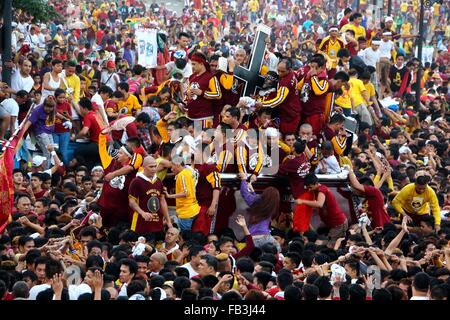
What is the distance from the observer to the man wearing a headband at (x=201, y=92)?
17156 millimetres

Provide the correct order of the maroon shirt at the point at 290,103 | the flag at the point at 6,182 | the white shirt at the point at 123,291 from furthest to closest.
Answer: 1. the maroon shirt at the point at 290,103
2. the flag at the point at 6,182
3. the white shirt at the point at 123,291

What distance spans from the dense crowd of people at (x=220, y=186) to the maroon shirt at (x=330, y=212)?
27mm

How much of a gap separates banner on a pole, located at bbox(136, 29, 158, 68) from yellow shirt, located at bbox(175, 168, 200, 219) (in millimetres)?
7827

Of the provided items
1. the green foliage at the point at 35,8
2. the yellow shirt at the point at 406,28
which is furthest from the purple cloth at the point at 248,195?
the yellow shirt at the point at 406,28

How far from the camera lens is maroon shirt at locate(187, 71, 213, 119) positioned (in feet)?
56.4

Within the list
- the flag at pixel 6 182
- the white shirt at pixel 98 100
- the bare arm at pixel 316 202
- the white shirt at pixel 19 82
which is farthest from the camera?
the white shirt at pixel 19 82

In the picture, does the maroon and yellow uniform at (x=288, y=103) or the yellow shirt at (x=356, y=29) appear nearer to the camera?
the maroon and yellow uniform at (x=288, y=103)

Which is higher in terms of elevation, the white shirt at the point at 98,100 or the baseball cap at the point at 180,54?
the baseball cap at the point at 180,54

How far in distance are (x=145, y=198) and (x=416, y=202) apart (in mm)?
3899

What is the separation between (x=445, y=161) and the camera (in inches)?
813

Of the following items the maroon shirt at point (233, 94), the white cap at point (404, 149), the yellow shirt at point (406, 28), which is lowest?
the yellow shirt at point (406, 28)

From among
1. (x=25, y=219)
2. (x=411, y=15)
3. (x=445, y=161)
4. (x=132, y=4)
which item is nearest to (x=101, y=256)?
(x=25, y=219)

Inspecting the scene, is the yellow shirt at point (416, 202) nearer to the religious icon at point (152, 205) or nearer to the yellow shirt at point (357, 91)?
the religious icon at point (152, 205)
